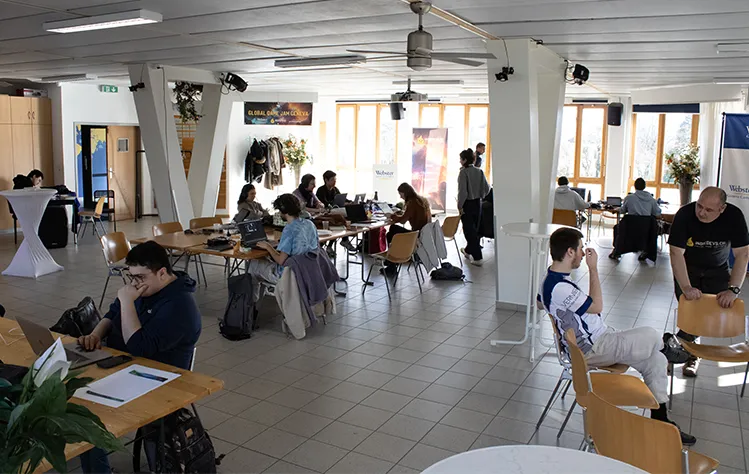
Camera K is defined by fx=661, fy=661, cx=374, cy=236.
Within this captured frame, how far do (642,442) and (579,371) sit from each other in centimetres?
92

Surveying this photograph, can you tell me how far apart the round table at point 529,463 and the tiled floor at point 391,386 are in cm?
162

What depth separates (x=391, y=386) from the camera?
5.01 m

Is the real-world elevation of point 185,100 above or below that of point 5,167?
above

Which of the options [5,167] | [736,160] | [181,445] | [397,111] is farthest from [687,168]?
[5,167]

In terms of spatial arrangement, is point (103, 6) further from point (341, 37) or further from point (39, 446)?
point (39, 446)

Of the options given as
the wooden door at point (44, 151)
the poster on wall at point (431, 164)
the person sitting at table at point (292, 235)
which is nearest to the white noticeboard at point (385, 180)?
the poster on wall at point (431, 164)

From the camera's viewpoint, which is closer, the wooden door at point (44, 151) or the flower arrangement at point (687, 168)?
the flower arrangement at point (687, 168)

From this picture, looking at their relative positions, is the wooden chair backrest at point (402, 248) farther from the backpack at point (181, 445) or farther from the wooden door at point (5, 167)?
the wooden door at point (5, 167)

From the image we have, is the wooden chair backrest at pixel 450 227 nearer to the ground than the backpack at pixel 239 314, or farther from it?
farther from it

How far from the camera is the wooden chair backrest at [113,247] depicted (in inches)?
273

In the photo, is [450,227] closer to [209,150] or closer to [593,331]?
[209,150]

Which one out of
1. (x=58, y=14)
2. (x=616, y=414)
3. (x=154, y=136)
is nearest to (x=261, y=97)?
(x=154, y=136)

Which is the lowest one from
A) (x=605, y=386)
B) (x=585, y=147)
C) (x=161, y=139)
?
(x=605, y=386)

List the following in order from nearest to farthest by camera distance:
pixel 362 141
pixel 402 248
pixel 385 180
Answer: pixel 402 248, pixel 385 180, pixel 362 141
